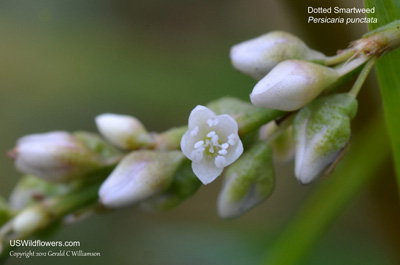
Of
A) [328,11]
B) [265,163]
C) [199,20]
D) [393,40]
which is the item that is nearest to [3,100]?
[199,20]

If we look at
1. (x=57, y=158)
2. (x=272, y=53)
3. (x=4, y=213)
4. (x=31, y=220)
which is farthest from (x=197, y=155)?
(x=4, y=213)

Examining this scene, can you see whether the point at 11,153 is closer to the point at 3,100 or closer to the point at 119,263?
the point at 119,263

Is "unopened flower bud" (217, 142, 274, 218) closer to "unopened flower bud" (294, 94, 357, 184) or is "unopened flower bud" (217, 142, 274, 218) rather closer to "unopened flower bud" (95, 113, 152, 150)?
"unopened flower bud" (294, 94, 357, 184)

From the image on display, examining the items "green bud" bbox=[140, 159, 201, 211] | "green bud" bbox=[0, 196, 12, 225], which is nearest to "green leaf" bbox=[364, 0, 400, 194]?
"green bud" bbox=[140, 159, 201, 211]

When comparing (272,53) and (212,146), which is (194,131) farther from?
(272,53)

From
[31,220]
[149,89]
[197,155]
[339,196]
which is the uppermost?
[149,89]

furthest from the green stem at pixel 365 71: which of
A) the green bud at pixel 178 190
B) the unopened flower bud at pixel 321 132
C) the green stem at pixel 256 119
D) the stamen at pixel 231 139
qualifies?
the green bud at pixel 178 190
